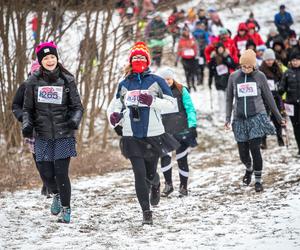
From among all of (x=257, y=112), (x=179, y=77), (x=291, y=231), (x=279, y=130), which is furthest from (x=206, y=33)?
(x=291, y=231)

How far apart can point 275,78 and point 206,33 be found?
28.6 feet

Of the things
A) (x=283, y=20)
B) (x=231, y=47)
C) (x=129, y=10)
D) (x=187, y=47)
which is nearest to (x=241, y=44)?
(x=231, y=47)

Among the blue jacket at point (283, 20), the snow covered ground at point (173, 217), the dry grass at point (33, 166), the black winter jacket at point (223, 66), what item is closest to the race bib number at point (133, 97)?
the snow covered ground at point (173, 217)

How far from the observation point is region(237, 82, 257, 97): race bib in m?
9.69

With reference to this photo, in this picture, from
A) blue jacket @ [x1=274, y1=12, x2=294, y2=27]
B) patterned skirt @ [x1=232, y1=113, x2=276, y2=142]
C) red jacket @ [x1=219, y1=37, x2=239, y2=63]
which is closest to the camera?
patterned skirt @ [x1=232, y1=113, x2=276, y2=142]

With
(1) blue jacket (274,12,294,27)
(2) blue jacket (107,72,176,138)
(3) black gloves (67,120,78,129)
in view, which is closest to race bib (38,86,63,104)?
(3) black gloves (67,120,78,129)

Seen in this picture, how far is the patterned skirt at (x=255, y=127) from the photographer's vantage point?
9.64 m

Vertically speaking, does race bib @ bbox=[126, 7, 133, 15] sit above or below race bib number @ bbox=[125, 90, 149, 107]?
above

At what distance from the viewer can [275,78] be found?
46.5ft

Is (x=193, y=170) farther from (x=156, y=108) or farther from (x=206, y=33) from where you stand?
(x=206, y=33)

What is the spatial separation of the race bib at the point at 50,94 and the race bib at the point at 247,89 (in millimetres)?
3108

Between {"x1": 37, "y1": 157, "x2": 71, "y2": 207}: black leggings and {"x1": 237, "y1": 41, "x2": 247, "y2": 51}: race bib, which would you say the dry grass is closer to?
{"x1": 37, "y1": 157, "x2": 71, "y2": 207}: black leggings

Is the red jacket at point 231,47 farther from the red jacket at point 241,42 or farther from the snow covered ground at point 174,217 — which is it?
the snow covered ground at point 174,217

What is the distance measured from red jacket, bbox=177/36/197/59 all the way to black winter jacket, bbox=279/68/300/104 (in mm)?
8165
